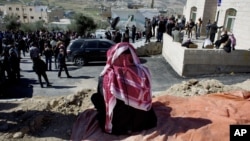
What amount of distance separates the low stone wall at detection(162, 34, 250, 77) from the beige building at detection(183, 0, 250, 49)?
8.21 ft

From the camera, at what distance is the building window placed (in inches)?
628

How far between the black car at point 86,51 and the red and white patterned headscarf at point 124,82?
1048cm

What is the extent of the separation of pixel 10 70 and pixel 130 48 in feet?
25.7

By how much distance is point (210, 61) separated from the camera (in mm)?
11914

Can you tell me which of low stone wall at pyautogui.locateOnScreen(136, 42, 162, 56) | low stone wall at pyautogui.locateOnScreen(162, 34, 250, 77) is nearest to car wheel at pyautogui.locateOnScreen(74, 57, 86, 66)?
low stone wall at pyautogui.locateOnScreen(136, 42, 162, 56)

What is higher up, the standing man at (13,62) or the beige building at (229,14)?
the beige building at (229,14)

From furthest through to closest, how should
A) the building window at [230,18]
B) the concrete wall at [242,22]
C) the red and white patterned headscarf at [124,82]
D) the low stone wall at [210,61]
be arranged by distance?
the building window at [230,18], the concrete wall at [242,22], the low stone wall at [210,61], the red and white patterned headscarf at [124,82]

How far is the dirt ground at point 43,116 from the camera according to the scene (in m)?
4.66

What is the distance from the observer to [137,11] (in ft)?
146

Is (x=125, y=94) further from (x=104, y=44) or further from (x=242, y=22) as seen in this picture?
(x=242, y=22)

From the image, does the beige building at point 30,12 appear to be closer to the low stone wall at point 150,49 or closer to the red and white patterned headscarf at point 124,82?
the low stone wall at point 150,49

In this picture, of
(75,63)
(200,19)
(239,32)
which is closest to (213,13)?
(200,19)

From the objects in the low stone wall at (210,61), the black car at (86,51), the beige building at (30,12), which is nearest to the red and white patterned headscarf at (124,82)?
the low stone wall at (210,61)

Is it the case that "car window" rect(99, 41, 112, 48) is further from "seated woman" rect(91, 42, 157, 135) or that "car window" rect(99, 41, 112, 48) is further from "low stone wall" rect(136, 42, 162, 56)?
"seated woman" rect(91, 42, 157, 135)
